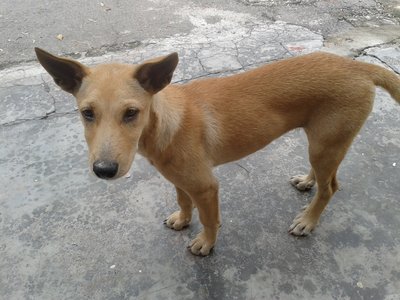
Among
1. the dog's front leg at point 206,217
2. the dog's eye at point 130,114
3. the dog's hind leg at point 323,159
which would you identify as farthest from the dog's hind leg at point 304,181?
the dog's eye at point 130,114

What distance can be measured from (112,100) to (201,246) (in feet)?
4.64

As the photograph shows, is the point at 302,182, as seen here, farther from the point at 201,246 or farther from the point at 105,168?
the point at 105,168

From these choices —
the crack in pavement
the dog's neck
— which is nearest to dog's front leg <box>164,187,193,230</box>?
the dog's neck

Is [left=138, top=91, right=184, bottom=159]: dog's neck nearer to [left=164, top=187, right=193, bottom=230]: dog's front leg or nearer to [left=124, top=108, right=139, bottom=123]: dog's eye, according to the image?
[left=124, top=108, right=139, bottom=123]: dog's eye

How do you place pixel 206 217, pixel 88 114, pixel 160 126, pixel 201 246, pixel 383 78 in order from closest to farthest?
pixel 88 114
pixel 160 126
pixel 383 78
pixel 206 217
pixel 201 246

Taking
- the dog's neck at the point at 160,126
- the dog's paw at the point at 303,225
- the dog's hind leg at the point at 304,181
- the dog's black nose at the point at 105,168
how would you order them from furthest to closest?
the dog's hind leg at the point at 304,181 → the dog's paw at the point at 303,225 → the dog's neck at the point at 160,126 → the dog's black nose at the point at 105,168

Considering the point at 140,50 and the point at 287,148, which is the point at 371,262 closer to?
the point at 287,148

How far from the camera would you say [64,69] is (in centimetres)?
221

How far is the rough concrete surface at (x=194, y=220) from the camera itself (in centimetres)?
278

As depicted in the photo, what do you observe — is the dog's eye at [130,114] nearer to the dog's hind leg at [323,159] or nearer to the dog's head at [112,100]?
the dog's head at [112,100]

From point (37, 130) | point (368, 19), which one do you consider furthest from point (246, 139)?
point (368, 19)

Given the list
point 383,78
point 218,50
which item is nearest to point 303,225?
point 383,78

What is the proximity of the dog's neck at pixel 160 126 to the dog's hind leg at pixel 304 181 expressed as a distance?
1445 mm

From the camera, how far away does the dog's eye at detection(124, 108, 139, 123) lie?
2121 millimetres
